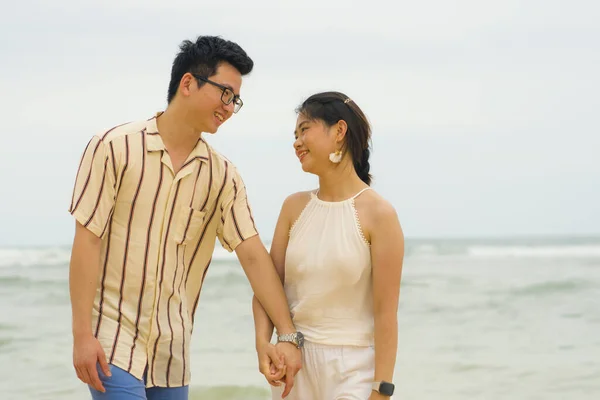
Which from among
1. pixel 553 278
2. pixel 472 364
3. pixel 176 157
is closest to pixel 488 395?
pixel 472 364

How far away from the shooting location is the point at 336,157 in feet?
10.2

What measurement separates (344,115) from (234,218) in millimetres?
552

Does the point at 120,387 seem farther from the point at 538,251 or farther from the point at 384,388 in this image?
the point at 538,251

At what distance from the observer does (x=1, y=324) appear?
10.3 meters

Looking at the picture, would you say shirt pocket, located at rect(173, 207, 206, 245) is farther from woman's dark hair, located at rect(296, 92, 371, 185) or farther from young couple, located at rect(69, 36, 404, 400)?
woman's dark hair, located at rect(296, 92, 371, 185)

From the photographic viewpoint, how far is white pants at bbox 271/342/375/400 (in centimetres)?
304

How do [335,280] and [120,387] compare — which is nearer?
[120,387]

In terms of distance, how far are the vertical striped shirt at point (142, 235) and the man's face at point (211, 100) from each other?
14 cm

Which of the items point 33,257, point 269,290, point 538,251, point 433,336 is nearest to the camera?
point 269,290

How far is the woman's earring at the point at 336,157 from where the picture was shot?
10.2 feet

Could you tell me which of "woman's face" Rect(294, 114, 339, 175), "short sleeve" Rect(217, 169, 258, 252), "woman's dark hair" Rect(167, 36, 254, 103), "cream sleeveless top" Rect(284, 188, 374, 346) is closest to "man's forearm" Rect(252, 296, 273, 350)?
"cream sleeveless top" Rect(284, 188, 374, 346)

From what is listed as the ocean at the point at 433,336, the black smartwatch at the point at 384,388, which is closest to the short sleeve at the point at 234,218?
the black smartwatch at the point at 384,388

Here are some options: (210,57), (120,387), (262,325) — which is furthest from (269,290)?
(210,57)

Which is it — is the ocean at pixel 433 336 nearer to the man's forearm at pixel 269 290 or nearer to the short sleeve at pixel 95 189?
the man's forearm at pixel 269 290
